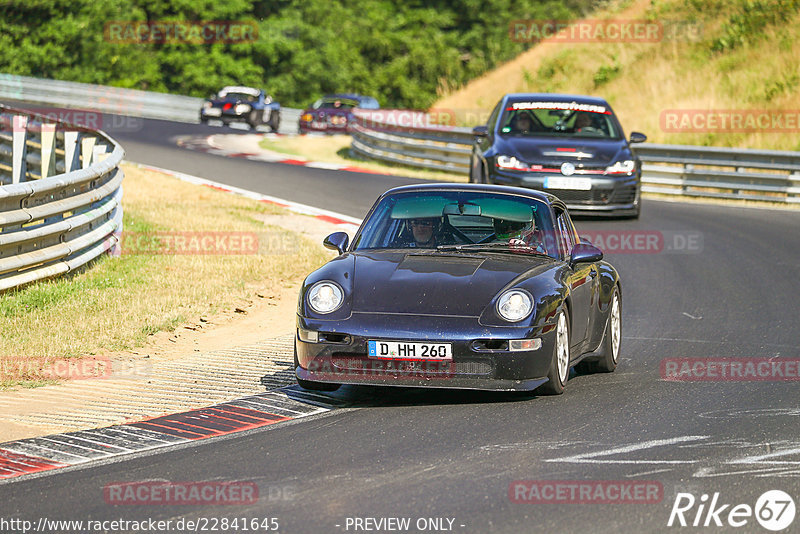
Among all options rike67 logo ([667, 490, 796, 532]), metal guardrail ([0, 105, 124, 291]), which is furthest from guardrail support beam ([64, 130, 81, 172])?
rike67 logo ([667, 490, 796, 532])

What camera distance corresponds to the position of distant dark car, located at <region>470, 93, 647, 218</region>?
1666cm

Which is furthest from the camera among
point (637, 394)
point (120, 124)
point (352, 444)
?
point (120, 124)

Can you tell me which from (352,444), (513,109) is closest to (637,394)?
(352,444)

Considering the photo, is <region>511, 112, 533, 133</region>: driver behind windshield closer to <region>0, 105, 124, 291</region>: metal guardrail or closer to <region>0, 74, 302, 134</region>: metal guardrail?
<region>0, 105, 124, 291</region>: metal guardrail

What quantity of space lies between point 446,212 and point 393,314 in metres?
1.35

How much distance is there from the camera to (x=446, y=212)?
8.36 m

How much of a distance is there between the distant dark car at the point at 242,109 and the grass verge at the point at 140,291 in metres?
24.3

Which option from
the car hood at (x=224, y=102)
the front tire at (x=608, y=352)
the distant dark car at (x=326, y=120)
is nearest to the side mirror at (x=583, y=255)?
the front tire at (x=608, y=352)

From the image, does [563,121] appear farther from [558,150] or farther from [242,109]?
[242,109]

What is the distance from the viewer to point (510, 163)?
16766mm

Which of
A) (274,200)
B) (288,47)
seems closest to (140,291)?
(274,200)

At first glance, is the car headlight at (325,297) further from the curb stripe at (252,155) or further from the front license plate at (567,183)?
the curb stripe at (252,155)

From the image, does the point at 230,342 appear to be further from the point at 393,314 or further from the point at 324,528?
the point at 324,528

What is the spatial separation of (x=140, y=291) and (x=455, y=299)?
16.6 ft
